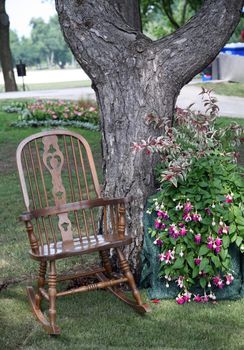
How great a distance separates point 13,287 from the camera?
541 centimetres

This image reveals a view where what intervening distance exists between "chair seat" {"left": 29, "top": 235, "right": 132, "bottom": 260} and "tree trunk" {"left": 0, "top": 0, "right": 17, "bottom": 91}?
18.4 metres

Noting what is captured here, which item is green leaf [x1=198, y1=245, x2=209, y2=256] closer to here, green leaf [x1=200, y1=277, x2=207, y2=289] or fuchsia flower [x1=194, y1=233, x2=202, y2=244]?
fuchsia flower [x1=194, y1=233, x2=202, y2=244]

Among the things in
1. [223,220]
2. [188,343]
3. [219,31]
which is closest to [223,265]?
[223,220]

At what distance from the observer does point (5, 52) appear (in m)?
23.2

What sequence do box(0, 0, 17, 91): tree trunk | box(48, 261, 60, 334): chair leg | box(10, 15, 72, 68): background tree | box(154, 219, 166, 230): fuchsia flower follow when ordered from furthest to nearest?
box(10, 15, 72, 68): background tree, box(0, 0, 17, 91): tree trunk, box(154, 219, 166, 230): fuchsia flower, box(48, 261, 60, 334): chair leg

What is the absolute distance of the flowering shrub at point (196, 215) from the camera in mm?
4711

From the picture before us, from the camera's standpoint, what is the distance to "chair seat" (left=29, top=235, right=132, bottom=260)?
4.42 m

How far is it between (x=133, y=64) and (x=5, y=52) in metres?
18.9

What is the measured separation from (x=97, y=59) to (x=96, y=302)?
169 cm

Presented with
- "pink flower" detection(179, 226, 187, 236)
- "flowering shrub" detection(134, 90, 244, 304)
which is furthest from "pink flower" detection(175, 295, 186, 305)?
"pink flower" detection(179, 226, 187, 236)

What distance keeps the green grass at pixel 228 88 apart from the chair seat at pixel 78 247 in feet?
45.4

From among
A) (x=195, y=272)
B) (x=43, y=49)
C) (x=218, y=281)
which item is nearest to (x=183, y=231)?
(x=195, y=272)

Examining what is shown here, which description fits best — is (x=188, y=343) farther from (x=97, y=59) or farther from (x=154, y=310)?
(x=97, y=59)

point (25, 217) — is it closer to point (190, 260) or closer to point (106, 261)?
point (106, 261)
